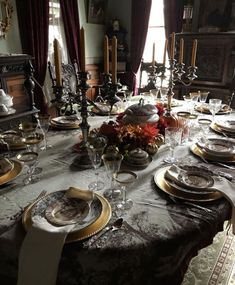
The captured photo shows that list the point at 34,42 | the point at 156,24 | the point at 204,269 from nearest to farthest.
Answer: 1. the point at 204,269
2. the point at 34,42
3. the point at 156,24

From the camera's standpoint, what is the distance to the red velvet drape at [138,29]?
412 cm

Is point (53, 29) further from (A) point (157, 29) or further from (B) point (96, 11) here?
(A) point (157, 29)

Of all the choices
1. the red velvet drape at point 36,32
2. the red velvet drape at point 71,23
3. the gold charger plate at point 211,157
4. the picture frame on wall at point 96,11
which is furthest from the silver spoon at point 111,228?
the picture frame on wall at point 96,11

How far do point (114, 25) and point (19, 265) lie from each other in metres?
4.20

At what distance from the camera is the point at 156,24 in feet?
14.1

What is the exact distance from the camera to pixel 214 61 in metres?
3.33

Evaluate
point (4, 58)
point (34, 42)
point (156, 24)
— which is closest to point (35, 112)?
point (4, 58)

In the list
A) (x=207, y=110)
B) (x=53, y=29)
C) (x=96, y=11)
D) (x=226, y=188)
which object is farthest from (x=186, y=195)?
(x=96, y=11)

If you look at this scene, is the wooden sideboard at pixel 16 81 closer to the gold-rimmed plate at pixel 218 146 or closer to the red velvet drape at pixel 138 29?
the gold-rimmed plate at pixel 218 146

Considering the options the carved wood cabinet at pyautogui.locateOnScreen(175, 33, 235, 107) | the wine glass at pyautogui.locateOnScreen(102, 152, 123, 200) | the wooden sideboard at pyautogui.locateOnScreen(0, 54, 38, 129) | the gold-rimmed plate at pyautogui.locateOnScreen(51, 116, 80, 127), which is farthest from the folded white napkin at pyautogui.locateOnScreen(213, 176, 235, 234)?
the carved wood cabinet at pyautogui.locateOnScreen(175, 33, 235, 107)

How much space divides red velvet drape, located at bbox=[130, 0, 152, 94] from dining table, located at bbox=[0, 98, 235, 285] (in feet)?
11.9

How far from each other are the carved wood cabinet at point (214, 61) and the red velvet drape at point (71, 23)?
151 cm

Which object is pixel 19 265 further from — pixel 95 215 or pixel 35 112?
pixel 35 112

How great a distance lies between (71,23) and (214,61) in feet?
6.79
